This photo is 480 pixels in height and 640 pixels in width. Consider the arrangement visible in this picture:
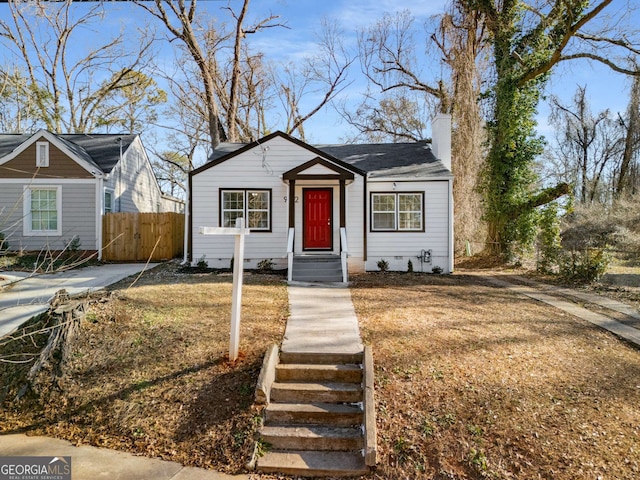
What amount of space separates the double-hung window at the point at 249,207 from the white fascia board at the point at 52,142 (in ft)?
19.1

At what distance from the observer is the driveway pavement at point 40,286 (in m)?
7.45

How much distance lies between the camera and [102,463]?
4.02 meters

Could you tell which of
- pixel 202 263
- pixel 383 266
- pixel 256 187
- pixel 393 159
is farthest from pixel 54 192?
pixel 393 159

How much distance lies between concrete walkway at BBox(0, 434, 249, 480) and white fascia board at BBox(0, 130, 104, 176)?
1318cm

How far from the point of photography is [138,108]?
30.5 meters

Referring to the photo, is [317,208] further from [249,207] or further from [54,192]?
[54,192]

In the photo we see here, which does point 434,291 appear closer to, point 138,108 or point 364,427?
point 364,427

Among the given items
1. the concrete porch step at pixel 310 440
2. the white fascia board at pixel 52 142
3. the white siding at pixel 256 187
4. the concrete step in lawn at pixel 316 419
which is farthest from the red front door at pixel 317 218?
the concrete porch step at pixel 310 440

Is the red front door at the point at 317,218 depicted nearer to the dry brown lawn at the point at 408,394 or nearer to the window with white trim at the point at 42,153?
the dry brown lawn at the point at 408,394

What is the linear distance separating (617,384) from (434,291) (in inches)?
199

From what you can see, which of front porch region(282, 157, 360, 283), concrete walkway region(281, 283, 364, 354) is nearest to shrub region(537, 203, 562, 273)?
front porch region(282, 157, 360, 283)

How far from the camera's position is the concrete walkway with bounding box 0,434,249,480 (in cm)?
385

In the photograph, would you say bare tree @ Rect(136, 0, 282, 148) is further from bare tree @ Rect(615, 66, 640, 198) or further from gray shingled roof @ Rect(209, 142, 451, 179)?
bare tree @ Rect(615, 66, 640, 198)

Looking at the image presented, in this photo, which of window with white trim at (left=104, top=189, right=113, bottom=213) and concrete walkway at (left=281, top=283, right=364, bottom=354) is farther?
window with white trim at (left=104, top=189, right=113, bottom=213)
